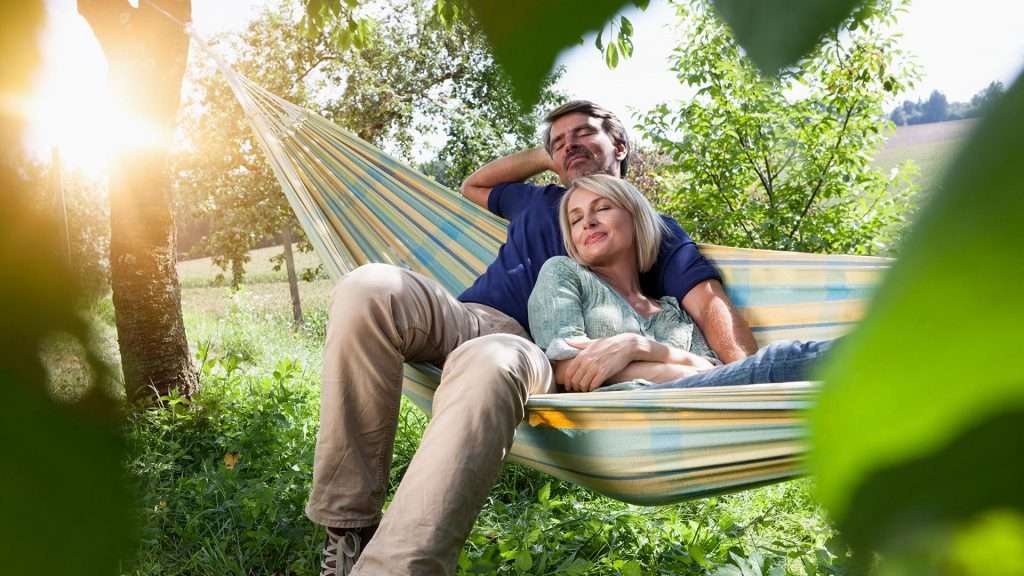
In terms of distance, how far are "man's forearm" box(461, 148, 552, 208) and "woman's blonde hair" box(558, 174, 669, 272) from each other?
47cm

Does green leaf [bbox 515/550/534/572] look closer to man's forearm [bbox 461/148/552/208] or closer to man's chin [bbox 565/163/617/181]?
man's chin [bbox 565/163/617/181]

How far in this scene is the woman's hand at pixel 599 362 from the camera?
1814 millimetres

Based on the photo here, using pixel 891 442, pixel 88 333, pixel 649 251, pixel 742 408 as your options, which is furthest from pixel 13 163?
pixel 649 251

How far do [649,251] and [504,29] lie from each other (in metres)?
2.10

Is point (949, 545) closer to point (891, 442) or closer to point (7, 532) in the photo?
point (891, 442)

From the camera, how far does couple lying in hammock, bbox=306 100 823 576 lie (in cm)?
143

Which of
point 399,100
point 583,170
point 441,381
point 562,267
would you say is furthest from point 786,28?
point 399,100

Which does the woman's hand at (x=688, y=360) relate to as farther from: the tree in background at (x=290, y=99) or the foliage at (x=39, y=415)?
the tree in background at (x=290, y=99)

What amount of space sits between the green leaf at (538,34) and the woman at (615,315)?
1544 millimetres

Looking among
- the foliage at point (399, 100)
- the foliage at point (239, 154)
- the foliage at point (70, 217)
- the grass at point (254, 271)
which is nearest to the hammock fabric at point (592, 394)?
the foliage at point (70, 217)

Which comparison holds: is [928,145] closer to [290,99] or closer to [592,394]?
[592,394]

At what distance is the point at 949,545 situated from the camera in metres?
0.09

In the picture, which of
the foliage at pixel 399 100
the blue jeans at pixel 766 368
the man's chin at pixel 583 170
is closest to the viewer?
the blue jeans at pixel 766 368

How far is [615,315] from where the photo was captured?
81.2 inches
